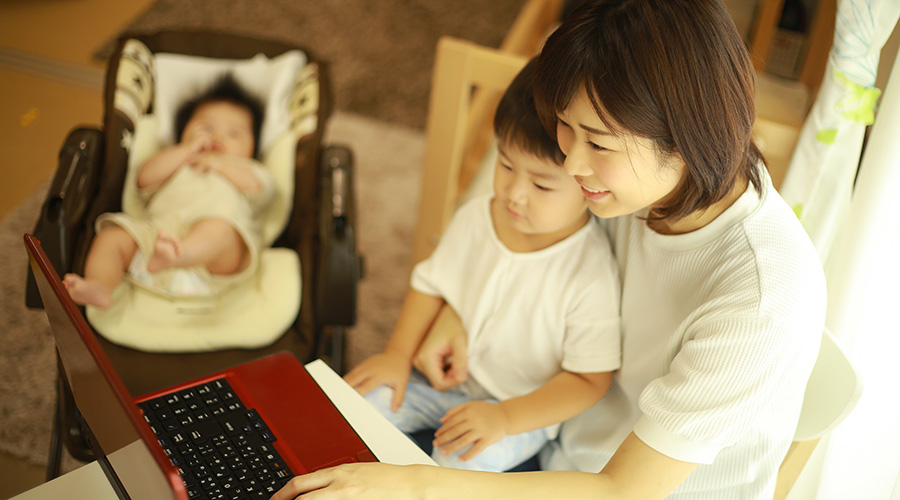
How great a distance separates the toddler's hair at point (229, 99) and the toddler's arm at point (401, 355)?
28.7 inches

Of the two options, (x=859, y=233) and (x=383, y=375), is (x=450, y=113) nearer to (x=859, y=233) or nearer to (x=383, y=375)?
(x=383, y=375)

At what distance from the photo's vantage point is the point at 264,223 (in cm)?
179

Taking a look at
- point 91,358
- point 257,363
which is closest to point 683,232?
point 257,363

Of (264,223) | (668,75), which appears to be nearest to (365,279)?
(264,223)

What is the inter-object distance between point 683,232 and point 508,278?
1.06 ft

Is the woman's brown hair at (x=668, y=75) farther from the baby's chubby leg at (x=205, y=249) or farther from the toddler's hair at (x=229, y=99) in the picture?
the toddler's hair at (x=229, y=99)

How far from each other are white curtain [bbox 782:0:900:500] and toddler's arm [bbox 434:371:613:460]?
0.38m

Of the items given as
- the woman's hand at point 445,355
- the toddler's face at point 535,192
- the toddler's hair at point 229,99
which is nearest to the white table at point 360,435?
the woman's hand at point 445,355

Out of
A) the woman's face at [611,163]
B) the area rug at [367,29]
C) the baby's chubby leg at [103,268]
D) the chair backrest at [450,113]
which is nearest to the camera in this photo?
the woman's face at [611,163]

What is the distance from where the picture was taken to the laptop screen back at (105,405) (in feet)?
2.08

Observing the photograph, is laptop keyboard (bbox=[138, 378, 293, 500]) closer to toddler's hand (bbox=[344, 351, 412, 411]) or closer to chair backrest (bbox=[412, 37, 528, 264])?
toddler's hand (bbox=[344, 351, 412, 411])

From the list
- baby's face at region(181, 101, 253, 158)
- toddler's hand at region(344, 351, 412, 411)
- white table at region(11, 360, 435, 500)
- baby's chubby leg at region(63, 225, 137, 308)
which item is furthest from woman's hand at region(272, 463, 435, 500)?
baby's face at region(181, 101, 253, 158)

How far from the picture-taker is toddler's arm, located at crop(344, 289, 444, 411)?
1.28 m

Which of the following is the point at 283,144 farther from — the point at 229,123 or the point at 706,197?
the point at 706,197
